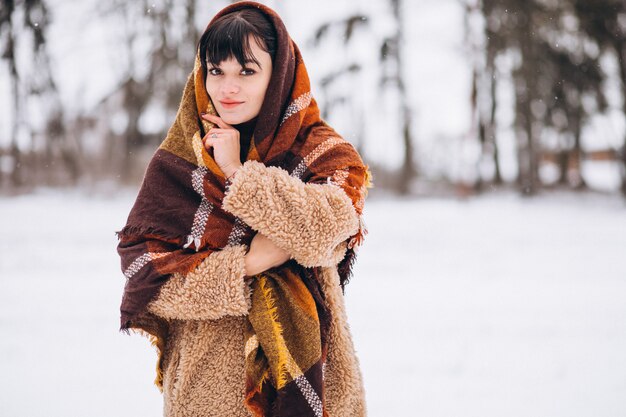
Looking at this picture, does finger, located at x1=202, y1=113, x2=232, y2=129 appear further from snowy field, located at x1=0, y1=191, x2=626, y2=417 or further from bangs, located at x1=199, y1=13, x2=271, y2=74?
snowy field, located at x1=0, y1=191, x2=626, y2=417

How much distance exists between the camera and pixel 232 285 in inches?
44.6

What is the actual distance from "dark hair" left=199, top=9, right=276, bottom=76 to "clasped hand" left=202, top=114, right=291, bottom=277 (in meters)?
0.16

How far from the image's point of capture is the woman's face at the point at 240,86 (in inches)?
49.1

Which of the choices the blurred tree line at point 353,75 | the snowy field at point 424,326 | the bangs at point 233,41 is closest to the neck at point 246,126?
the bangs at point 233,41

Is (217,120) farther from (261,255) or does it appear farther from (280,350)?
(280,350)

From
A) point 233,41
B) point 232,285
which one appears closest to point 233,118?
point 233,41

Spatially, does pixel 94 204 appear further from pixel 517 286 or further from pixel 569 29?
pixel 569 29

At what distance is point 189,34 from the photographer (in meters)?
12.1

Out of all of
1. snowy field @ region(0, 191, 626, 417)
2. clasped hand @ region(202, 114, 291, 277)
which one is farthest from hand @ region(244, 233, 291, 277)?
snowy field @ region(0, 191, 626, 417)

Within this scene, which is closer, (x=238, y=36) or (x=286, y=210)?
(x=286, y=210)

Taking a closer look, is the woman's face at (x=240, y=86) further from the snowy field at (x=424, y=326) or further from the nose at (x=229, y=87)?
the snowy field at (x=424, y=326)

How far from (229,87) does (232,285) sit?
1.59 feet

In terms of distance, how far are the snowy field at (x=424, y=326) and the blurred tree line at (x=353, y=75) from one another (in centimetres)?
599

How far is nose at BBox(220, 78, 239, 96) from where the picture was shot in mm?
1234
